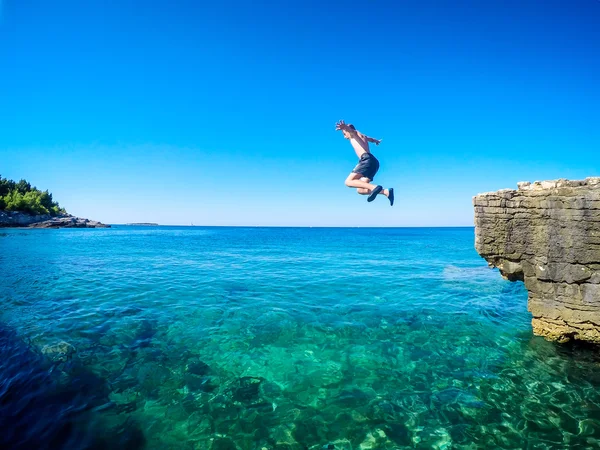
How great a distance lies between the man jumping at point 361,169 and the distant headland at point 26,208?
110211 millimetres

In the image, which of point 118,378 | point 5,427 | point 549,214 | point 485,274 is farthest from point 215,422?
point 485,274

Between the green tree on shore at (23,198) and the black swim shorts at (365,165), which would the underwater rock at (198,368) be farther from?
the green tree on shore at (23,198)

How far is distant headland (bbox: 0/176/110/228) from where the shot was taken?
8100 cm

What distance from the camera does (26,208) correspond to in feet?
282

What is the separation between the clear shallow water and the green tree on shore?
3778 inches

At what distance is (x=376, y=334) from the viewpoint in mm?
10211

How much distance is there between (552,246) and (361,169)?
19.5ft

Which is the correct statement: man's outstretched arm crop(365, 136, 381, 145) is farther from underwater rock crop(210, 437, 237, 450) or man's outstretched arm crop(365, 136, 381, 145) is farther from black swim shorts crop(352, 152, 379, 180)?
underwater rock crop(210, 437, 237, 450)

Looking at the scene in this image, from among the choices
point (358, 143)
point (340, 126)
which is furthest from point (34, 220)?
point (358, 143)

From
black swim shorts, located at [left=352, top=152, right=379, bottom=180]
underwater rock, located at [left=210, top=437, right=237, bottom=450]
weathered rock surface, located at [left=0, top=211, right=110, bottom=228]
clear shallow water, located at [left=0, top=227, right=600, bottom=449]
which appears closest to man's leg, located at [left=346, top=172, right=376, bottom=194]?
black swim shorts, located at [left=352, top=152, right=379, bottom=180]

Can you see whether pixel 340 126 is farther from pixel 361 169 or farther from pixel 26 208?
pixel 26 208

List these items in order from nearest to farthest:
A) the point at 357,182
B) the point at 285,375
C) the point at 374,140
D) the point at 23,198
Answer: the point at 285,375
the point at 357,182
the point at 374,140
the point at 23,198

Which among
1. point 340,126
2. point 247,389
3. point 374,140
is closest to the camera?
point 247,389

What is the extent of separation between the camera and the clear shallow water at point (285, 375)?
543 centimetres
